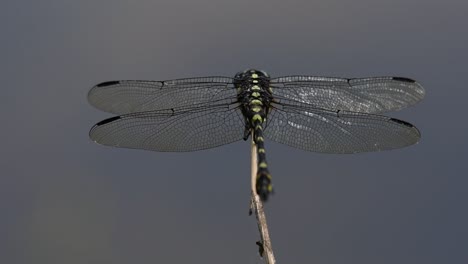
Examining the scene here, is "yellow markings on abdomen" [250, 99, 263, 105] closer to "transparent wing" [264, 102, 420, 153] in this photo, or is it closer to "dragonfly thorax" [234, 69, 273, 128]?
"dragonfly thorax" [234, 69, 273, 128]

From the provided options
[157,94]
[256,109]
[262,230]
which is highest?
[157,94]

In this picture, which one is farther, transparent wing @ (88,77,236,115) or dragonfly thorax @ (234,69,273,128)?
transparent wing @ (88,77,236,115)

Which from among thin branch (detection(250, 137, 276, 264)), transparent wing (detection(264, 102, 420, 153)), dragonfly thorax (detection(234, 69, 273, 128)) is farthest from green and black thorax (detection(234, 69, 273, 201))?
thin branch (detection(250, 137, 276, 264))

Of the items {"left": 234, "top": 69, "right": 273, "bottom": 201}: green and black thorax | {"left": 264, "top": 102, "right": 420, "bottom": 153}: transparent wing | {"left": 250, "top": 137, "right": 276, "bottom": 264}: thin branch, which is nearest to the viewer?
{"left": 250, "top": 137, "right": 276, "bottom": 264}: thin branch

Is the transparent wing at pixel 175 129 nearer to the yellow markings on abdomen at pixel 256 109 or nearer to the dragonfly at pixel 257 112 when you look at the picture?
the dragonfly at pixel 257 112

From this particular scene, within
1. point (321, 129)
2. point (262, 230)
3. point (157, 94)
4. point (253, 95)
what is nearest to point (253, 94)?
point (253, 95)

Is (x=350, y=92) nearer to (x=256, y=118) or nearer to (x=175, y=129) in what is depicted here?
(x=256, y=118)

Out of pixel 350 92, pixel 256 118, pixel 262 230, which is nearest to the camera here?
pixel 262 230

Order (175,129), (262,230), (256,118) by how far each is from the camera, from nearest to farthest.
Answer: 1. (262,230)
2. (256,118)
3. (175,129)

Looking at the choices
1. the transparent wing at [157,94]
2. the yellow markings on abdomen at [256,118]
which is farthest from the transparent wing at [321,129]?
the transparent wing at [157,94]
